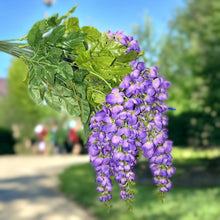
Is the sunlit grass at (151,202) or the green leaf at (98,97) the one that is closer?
the green leaf at (98,97)

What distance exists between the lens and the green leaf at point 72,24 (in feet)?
5.90

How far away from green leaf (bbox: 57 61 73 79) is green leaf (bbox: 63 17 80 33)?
0.82 feet

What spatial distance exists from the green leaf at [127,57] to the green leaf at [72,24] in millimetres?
323

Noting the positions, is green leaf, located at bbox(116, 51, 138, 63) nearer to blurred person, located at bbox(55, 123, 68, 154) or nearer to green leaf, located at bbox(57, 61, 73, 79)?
green leaf, located at bbox(57, 61, 73, 79)

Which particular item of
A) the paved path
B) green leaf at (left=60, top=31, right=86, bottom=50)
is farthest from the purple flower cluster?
the paved path

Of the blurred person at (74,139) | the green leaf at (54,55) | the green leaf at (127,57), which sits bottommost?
the blurred person at (74,139)

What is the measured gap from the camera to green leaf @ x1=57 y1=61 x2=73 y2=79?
165cm

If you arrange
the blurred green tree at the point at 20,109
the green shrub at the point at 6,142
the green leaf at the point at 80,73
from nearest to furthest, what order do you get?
1. the green leaf at the point at 80,73
2. the green shrub at the point at 6,142
3. the blurred green tree at the point at 20,109

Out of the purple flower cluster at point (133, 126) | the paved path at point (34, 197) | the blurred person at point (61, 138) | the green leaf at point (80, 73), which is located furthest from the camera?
the blurred person at point (61, 138)

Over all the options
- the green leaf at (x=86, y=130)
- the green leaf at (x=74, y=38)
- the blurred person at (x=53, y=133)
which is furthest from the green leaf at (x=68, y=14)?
the blurred person at (x=53, y=133)

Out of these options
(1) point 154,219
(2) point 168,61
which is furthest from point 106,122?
(2) point 168,61

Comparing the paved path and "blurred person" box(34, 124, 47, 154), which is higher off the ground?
"blurred person" box(34, 124, 47, 154)

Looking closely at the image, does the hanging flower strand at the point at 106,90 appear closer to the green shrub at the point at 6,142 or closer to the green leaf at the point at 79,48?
the green leaf at the point at 79,48

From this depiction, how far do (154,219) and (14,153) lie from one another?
664 inches
